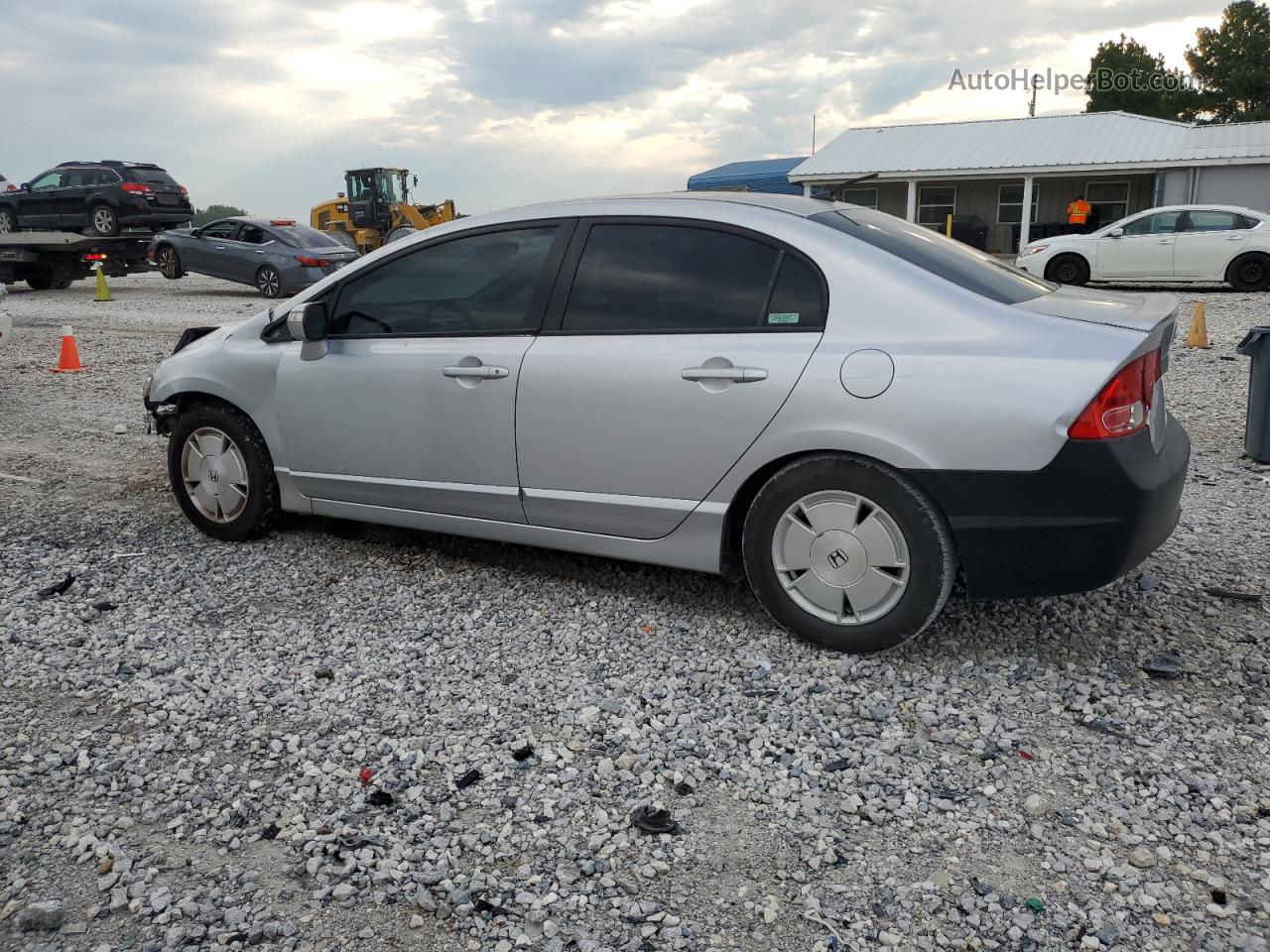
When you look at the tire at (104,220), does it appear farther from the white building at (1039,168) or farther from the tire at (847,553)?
the tire at (847,553)

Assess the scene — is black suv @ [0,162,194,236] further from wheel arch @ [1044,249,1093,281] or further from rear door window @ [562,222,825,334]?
rear door window @ [562,222,825,334]

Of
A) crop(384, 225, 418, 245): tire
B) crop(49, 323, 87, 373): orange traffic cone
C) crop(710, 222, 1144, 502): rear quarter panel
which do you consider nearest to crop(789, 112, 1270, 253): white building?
crop(384, 225, 418, 245): tire

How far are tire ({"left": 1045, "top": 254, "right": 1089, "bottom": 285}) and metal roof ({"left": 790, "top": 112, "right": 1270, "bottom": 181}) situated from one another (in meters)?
11.1

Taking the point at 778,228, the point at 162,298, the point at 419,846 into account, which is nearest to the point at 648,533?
the point at 778,228

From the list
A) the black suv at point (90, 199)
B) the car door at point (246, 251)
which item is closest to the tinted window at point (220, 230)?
the car door at point (246, 251)

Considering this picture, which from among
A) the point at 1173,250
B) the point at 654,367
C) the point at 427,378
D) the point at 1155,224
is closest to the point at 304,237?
the point at 1155,224

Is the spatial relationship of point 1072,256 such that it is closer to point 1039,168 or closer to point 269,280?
point 1039,168

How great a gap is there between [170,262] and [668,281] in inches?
785

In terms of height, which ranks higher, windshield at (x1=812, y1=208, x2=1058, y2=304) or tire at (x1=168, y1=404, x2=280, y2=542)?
windshield at (x1=812, y1=208, x2=1058, y2=304)

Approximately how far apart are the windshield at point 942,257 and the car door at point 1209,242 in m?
16.3

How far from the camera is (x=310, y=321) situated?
187 inches

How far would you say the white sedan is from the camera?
1797 cm

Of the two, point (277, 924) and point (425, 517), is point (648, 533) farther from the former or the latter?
point (277, 924)

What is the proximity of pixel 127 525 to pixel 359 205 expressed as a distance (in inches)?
983
